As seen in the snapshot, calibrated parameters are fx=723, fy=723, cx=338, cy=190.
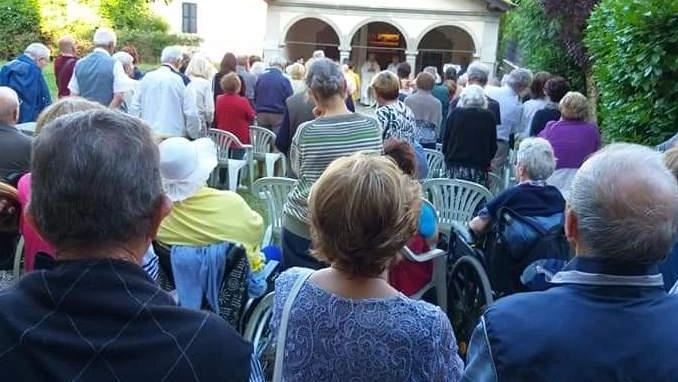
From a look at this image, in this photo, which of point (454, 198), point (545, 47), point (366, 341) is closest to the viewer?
point (366, 341)

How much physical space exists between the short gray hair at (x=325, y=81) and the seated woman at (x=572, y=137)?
2.39 metres

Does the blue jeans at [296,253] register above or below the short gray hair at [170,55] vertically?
below

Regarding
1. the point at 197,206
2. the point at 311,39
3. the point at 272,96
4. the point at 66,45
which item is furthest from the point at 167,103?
the point at 311,39

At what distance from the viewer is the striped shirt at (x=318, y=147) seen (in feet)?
12.4

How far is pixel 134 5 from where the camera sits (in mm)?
27859

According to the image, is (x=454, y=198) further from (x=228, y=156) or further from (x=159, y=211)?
(x=159, y=211)

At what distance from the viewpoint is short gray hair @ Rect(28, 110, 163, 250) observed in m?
1.31

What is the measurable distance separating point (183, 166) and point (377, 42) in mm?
26523

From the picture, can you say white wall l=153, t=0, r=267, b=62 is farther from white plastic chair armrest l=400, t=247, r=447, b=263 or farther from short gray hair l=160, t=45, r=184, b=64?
white plastic chair armrest l=400, t=247, r=447, b=263

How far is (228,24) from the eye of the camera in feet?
102

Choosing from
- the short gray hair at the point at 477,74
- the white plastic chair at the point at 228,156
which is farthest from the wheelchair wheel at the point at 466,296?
the short gray hair at the point at 477,74

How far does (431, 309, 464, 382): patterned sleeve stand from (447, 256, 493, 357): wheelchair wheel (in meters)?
1.58

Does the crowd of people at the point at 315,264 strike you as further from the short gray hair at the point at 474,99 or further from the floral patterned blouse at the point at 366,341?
the short gray hair at the point at 474,99

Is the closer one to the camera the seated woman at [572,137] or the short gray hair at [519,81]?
the seated woman at [572,137]
